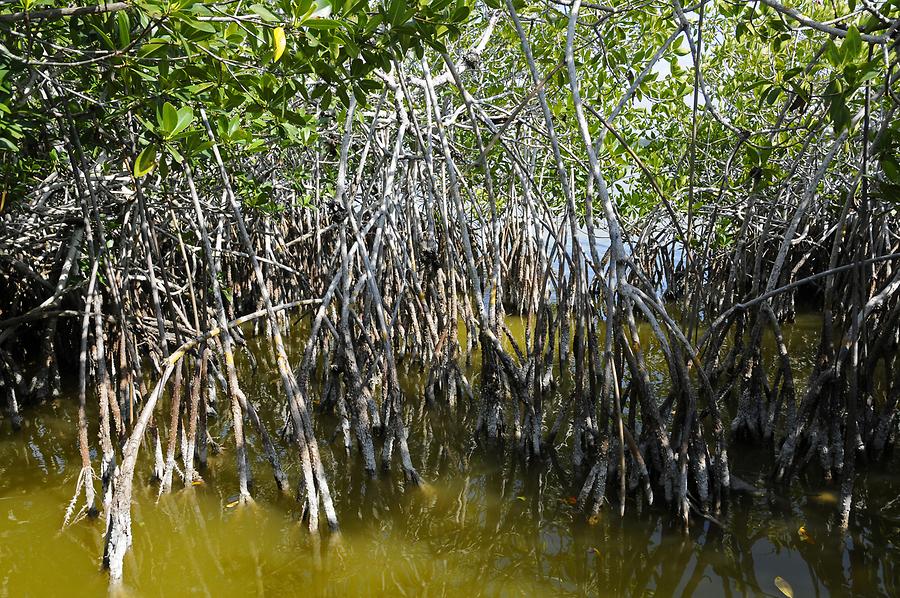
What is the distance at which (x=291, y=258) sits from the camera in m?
6.59

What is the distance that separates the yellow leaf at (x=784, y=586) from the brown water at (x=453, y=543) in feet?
0.07

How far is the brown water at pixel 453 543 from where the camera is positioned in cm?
239

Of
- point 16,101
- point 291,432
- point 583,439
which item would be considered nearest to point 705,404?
point 583,439

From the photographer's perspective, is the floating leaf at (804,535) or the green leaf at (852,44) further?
the floating leaf at (804,535)

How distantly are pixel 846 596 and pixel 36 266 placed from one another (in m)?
4.71

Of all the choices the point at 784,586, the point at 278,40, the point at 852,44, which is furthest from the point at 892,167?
the point at 278,40

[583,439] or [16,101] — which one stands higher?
[16,101]

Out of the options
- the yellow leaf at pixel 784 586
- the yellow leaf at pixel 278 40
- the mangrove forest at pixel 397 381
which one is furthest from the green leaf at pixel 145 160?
the yellow leaf at pixel 784 586

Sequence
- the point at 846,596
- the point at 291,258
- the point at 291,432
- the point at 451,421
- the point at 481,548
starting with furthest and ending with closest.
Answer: the point at 291,258 → the point at 451,421 → the point at 291,432 → the point at 481,548 → the point at 846,596

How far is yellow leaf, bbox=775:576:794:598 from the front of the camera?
2.28 metres

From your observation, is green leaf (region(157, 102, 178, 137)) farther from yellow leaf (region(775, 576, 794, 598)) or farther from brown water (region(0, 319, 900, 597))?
yellow leaf (region(775, 576, 794, 598))

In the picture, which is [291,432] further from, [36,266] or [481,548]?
[36,266]

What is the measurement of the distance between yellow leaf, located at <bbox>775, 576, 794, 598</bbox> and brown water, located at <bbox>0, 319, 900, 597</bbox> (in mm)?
21

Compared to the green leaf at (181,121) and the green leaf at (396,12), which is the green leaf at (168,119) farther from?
the green leaf at (396,12)
